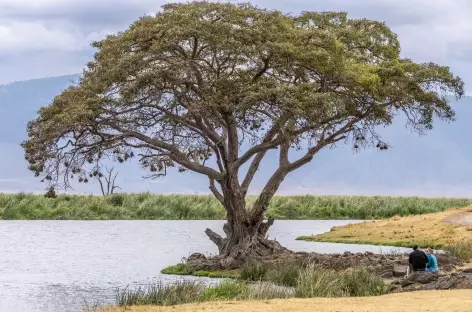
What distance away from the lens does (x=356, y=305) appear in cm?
2275

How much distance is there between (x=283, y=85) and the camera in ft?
110

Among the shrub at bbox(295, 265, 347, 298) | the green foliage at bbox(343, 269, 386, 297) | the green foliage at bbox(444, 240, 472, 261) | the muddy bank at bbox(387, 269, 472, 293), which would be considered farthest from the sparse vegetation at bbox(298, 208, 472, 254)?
the shrub at bbox(295, 265, 347, 298)

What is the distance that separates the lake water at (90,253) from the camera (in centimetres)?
3042

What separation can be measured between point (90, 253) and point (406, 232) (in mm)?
19036

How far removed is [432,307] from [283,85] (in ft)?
→ 44.8

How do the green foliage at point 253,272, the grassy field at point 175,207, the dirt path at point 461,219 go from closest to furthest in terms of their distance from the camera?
the green foliage at point 253,272
the dirt path at point 461,219
the grassy field at point 175,207

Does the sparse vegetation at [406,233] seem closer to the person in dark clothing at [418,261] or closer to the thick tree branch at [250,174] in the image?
the thick tree branch at [250,174]

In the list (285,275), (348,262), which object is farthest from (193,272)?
(285,275)

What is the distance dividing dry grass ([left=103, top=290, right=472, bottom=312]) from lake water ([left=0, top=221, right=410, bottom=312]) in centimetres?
543

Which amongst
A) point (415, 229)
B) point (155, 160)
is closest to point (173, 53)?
point (155, 160)

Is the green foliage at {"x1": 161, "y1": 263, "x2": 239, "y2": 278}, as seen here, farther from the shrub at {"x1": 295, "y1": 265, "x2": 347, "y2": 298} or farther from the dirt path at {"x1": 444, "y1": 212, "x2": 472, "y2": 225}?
the dirt path at {"x1": 444, "y1": 212, "x2": 472, "y2": 225}

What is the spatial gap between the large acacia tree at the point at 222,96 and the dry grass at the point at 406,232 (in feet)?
42.0

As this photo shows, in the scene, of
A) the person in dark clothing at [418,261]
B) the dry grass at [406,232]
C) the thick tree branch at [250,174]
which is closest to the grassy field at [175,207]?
the dry grass at [406,232]

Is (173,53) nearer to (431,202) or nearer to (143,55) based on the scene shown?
(143,55)
